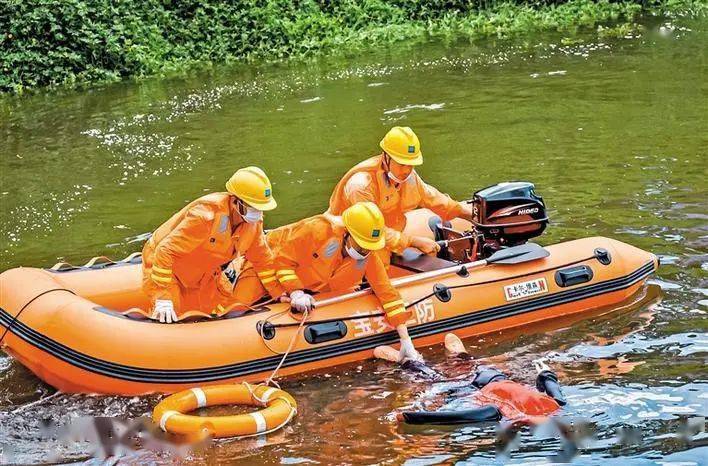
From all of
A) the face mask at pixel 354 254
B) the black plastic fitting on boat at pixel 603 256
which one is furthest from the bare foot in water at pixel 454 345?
the black plastic fitting on boat at pixel 603 256

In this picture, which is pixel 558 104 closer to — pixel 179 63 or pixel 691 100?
pixel 691 100

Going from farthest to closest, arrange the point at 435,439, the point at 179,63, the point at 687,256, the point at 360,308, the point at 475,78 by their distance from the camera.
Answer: the point at 179,63 → the point at 475,78 → the point at 687,256 → the point at 360,308 → the point at 435,439

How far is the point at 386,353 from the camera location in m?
7.20

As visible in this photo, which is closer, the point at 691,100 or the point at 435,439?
the point at 435,439

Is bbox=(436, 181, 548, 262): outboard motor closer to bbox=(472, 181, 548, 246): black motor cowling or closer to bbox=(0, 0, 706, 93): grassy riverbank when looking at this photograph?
bbox=(472, 181, 548, 246): black motor cowling

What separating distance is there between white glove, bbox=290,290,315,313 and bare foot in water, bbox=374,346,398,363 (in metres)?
0.56

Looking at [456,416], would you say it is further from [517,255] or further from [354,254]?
[517,255]

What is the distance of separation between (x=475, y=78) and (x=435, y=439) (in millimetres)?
11514

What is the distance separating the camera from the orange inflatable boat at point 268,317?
6.59 metres

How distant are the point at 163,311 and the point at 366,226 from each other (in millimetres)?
1405

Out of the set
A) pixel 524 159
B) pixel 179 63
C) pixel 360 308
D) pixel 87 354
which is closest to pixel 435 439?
pixel 360 308

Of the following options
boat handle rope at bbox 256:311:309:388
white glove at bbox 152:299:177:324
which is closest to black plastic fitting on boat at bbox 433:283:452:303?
boat handle rope at bbox 256:311:309:388

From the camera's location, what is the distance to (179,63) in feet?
65.1

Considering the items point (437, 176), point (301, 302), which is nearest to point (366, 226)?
point (301, 302)
